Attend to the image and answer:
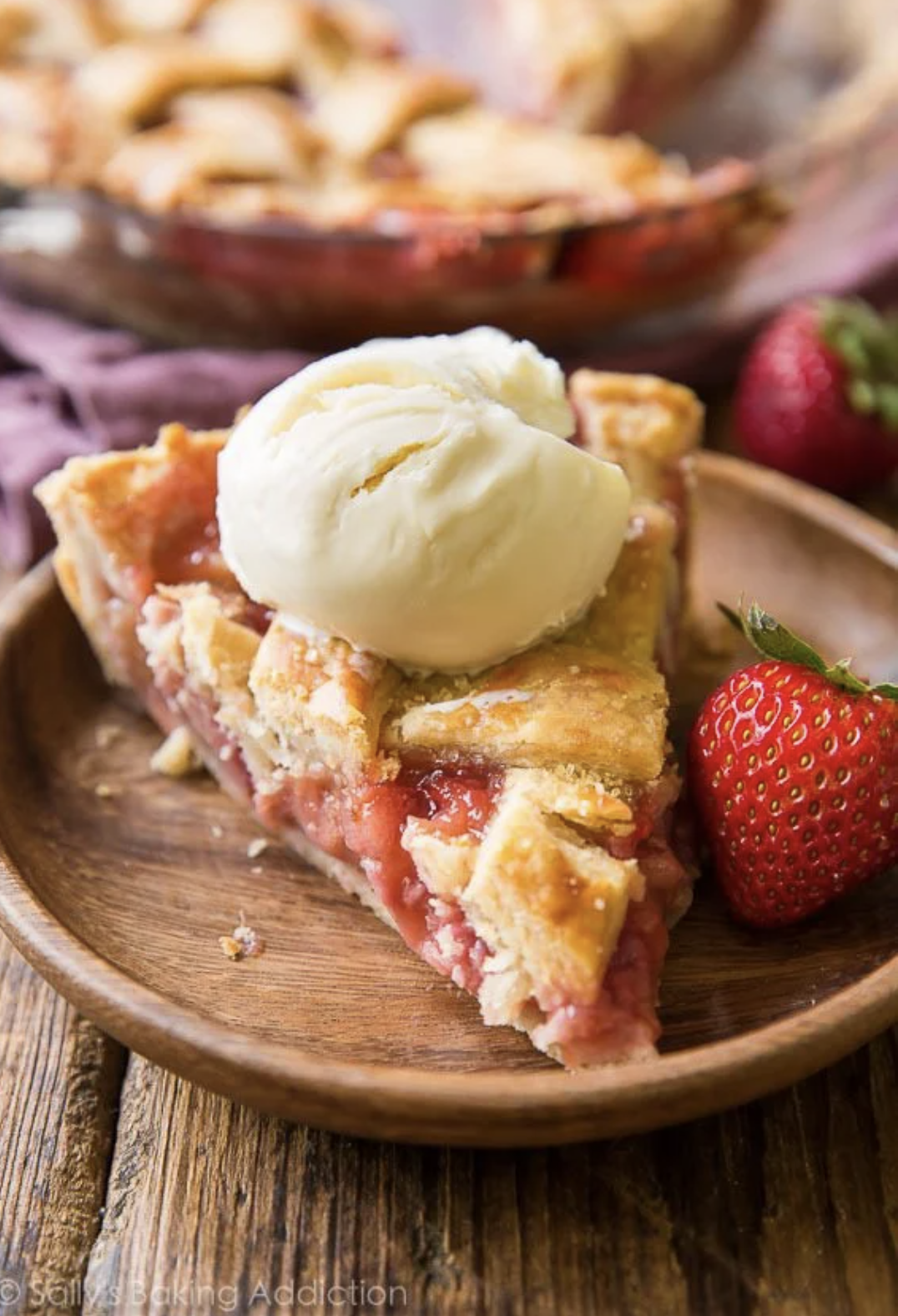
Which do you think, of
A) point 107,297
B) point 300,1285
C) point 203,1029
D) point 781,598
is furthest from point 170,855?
point 107,297

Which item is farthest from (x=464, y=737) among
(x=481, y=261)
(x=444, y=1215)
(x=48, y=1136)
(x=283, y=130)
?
(x=283, y=130)

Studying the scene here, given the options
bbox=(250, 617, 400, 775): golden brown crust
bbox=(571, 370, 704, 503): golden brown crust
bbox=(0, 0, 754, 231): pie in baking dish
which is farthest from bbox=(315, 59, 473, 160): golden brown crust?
bbox=(250, 617, 400, 775): golden brown crust

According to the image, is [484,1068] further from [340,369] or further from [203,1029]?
[340,369]

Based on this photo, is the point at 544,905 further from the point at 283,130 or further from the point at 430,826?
the point at 283,130

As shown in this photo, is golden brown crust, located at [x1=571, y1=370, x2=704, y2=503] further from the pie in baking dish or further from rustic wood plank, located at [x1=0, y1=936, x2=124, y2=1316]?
rustic wood plank, located at [x1=0, y1=936, x2=124, y2=1316]

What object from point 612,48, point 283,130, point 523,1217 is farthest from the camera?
point 612,48
